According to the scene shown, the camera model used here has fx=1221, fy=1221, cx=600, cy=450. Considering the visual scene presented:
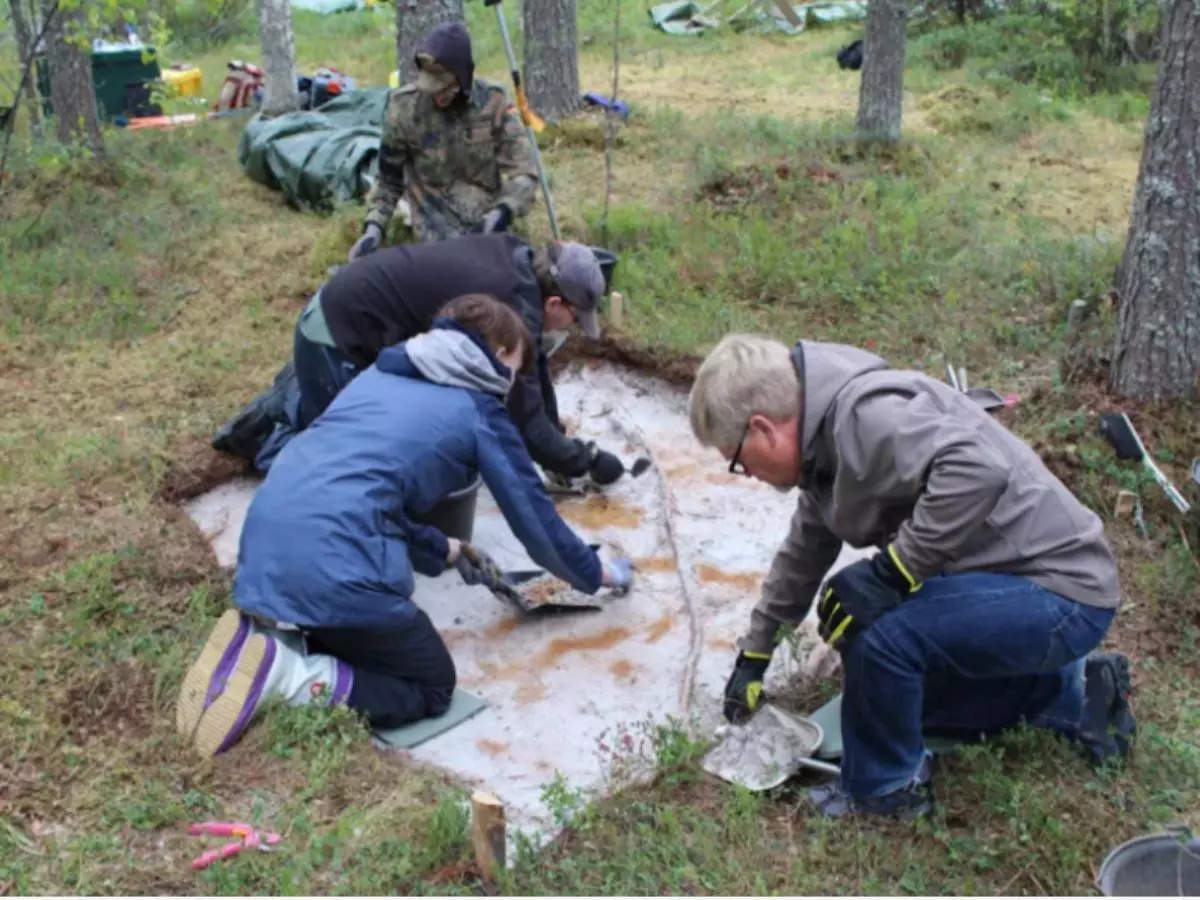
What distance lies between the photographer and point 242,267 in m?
7.64

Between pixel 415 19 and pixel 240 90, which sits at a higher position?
pixel 415 19

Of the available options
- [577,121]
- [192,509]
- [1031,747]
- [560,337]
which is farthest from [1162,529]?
[577,121]

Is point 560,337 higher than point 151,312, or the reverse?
point 560,337

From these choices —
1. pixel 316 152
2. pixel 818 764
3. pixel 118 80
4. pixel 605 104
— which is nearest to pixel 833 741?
pixel 818 764

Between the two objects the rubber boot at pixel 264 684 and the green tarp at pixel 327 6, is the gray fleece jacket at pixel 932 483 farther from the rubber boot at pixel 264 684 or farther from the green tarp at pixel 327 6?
the green tarp at pixel 327 6

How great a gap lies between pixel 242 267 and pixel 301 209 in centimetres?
130

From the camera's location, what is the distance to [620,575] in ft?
14.5

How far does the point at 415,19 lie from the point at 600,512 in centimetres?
424

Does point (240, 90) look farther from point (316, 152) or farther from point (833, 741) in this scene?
point (833, 741)

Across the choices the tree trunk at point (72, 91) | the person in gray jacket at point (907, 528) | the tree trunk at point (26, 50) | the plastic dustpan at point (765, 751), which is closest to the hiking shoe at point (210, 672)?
the plastic dustpan at point (765, 751)

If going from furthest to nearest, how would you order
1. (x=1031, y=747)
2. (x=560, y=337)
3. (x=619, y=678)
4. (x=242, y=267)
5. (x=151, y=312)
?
(x=242, y=267) < (x=151, y=312) < (x=560, y=337) < (x=619, y=678) < (x=1031, y=747)

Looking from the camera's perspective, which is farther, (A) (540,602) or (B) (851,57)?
(B) (851,57)

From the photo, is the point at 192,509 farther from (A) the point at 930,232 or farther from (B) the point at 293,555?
(A) the point at 930,232

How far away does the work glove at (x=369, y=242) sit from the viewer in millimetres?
5629
